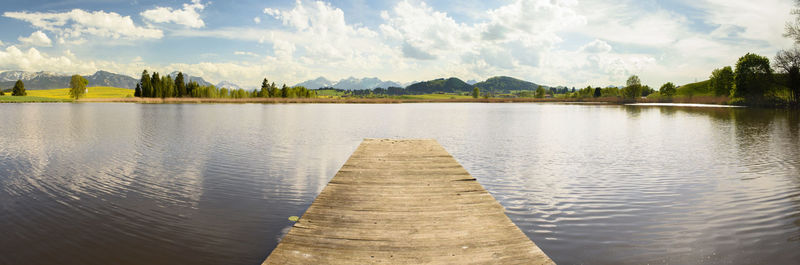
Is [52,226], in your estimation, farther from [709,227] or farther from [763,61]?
[763,61]

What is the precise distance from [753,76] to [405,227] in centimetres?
12342

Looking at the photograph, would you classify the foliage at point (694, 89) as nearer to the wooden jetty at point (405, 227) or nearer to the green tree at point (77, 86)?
the wooden jetty at point (405, 227)

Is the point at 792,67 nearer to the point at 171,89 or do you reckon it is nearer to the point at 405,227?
the point at 405,227

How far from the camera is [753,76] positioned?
96.2 meters

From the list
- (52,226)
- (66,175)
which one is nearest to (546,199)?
(52,226)

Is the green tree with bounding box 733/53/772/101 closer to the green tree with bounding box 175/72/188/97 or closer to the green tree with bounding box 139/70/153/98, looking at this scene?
the green tree with bounding box 175/72/188/97

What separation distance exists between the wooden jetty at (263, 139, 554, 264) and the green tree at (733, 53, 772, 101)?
383 feet

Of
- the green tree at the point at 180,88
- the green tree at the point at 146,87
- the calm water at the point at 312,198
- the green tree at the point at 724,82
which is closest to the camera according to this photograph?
the calm water at the point at 312,198

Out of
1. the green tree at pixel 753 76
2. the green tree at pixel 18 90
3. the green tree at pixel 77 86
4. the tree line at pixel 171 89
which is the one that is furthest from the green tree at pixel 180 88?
the green tree at pixel 753 76

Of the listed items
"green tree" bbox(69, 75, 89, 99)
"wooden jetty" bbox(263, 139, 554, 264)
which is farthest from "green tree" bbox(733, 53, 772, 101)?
"green tree" bbox(69, 75, 89, 99)

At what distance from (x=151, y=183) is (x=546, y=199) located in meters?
14.3

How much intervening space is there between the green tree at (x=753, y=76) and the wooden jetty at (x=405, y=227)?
117m

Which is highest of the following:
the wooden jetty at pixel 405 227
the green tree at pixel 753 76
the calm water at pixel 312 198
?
the green tree at pixel 753 76

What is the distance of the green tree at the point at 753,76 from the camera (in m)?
94.2
